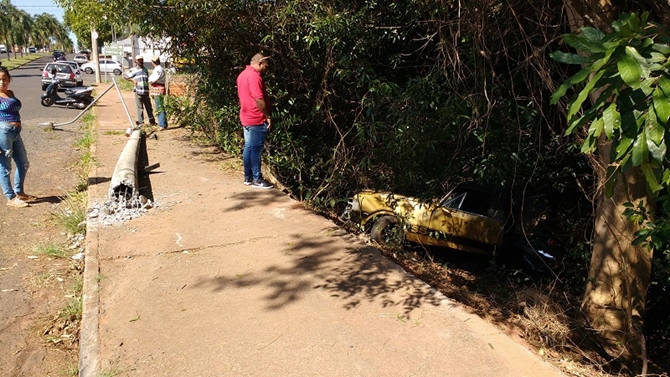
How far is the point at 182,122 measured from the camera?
12094mm

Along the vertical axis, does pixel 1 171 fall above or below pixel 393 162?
below

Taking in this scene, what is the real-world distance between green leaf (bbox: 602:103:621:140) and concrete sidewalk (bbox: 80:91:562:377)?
5.81 ft

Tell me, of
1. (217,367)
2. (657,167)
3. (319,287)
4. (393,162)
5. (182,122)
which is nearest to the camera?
(657,167)

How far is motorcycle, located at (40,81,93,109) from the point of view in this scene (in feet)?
57.8

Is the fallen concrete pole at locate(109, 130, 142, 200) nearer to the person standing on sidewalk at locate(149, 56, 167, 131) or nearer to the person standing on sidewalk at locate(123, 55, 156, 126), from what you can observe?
→ the person standing on sidewalk at locate(149, 56, 167, 131)

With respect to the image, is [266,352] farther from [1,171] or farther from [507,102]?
[1,171]

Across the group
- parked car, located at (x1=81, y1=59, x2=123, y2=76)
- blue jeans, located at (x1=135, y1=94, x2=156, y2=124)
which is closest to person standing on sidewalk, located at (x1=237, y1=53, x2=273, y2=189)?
blue jeans, located at (x1=135, y1=94, x2=156, y2=124)

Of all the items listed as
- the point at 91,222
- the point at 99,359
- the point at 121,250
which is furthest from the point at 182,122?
the point at 99,359

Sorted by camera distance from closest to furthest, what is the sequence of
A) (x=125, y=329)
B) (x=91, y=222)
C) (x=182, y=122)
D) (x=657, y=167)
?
(x=657, y=167), (x=125, y=329), (x=91, y=222), (x=182, y=122)

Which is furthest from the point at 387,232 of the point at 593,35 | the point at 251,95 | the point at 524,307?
the point at 593,35

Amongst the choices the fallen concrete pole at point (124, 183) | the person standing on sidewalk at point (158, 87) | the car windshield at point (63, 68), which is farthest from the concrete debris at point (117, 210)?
the car windshield at point (63, 68)

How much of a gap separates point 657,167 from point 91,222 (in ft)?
17.9

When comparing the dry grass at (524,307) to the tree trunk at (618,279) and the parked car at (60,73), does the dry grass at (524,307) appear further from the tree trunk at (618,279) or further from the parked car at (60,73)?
the parked car at (60,73)

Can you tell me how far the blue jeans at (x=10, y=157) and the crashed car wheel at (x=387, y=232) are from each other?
466cm
